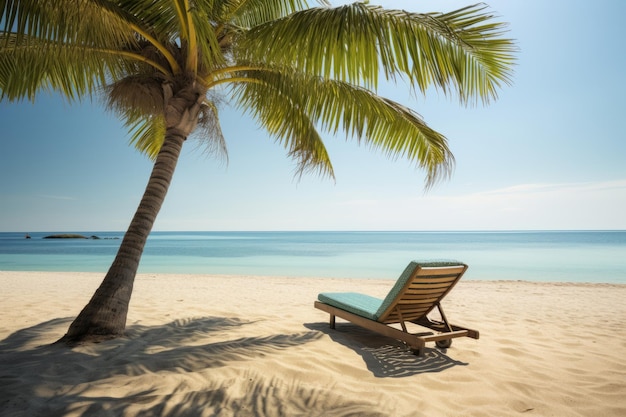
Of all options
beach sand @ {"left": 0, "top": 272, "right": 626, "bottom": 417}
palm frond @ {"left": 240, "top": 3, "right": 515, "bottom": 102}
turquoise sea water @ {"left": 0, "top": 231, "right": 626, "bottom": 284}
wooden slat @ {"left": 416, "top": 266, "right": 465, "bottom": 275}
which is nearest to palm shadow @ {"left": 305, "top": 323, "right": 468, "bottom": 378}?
beach sand @ {"left": 0, "top": 272, "right": 626, "bottom": 417}

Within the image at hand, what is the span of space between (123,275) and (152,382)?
1.58 metres

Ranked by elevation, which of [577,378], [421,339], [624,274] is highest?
[421,339]

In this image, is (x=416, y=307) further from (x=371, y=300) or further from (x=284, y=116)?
(x=284, y=116)

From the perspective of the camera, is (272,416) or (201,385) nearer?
(272,416)

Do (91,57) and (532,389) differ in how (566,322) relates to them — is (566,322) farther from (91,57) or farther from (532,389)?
(91,57)

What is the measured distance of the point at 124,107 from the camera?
5.19 metres

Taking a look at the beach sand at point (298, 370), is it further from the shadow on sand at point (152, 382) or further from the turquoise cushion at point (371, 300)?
the turquoise cushion at point (371, 300)

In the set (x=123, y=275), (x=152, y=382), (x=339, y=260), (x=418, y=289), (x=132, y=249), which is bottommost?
(x=339, y=260)

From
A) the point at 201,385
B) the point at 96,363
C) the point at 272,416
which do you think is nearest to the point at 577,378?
the point at 272,416

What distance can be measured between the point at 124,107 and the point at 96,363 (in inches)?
147

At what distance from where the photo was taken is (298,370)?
296 centimetres

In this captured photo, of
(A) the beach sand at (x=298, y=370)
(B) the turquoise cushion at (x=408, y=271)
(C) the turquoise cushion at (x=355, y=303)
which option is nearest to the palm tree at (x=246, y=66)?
(A) the beach sand at (x=298, y=370)

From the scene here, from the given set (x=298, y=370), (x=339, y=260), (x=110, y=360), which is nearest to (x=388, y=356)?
(x=298, y=370)

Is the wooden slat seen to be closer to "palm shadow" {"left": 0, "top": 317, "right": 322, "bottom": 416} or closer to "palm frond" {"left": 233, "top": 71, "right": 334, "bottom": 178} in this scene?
Result: "palm shadow" {"left": 0, "top": 317, "right": 322, "bottom": 416}
